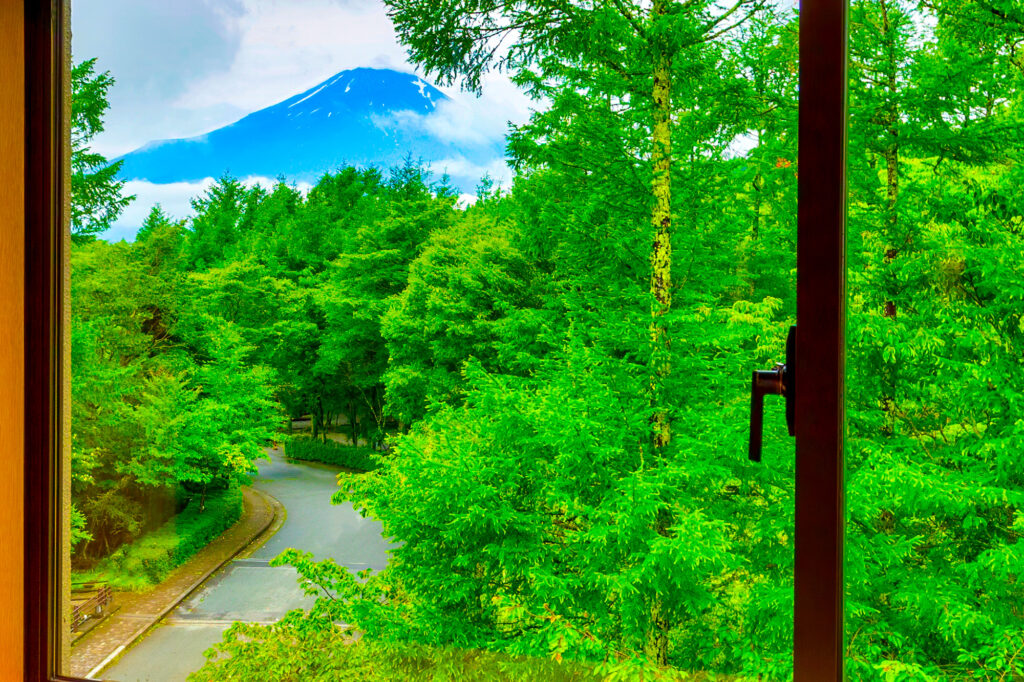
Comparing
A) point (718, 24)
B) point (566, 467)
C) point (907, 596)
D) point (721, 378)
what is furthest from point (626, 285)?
point (907, 596)

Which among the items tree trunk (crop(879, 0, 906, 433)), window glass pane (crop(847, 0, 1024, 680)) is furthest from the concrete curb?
tree trunk (crop(879, 0, 906, 433))

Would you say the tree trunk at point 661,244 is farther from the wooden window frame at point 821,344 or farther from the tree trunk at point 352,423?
the wooden window frame at point 821,344

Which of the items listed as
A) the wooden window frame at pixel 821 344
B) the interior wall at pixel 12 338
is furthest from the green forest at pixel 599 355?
the wooden window frame at pixel 821 344

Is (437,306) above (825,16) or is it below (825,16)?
below

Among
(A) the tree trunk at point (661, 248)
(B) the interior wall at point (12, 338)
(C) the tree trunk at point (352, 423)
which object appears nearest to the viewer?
(B) the interior wall at point (12, 338)

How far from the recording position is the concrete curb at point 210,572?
183cm

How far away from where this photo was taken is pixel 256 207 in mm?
1899

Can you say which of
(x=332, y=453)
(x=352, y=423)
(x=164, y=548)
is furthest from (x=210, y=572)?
(x=352, y=423)

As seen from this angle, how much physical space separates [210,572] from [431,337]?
39.6 inches

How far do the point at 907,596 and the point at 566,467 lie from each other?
1247 millimetres

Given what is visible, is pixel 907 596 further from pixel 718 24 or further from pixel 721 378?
pixel 718 24

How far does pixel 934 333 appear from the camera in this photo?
88.7 inches

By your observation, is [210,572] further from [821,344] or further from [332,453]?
[821,344]

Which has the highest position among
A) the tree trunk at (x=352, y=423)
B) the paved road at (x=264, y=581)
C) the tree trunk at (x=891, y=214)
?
the tree trunk at (x=891, y=214)
